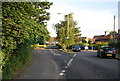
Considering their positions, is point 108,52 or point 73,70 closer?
point 73,70

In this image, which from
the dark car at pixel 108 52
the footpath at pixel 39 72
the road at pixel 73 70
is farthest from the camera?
the dark car at pixel 108 52

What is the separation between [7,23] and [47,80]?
9.66 ft

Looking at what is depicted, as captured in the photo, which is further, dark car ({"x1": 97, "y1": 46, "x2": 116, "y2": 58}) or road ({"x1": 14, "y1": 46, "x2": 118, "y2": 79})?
dark car ({"x1": 97, "y1": 46, "x2": 116, "y2": 58})

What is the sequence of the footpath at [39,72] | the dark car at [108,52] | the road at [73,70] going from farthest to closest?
the dark car at [108,52] → the road at [73,70] → the footpath at [39,72]

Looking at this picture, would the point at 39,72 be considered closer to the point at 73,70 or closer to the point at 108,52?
the point at 73,70

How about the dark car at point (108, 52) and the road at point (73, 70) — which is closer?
the road at point (73, 70)

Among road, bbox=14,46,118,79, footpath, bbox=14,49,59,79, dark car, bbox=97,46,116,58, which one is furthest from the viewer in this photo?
dark car, bbox=97,46,116,58

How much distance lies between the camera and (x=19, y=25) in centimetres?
790

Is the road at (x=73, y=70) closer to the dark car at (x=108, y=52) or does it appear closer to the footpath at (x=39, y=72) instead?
the footpath at (x=39, y=72)

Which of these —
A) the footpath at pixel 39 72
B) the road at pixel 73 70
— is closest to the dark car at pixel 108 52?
the road at pixel 73 70

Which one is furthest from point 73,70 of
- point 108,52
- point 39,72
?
point 108,52

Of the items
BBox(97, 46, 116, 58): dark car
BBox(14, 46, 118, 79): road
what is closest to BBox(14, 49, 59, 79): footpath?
BBox(14, 46, 118, 79): road

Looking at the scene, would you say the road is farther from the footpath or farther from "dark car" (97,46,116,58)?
"dark car" (97,46,116,58)

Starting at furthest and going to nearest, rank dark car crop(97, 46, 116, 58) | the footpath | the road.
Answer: dark car crop(97, 46, 116, 58), the road, the footpath
